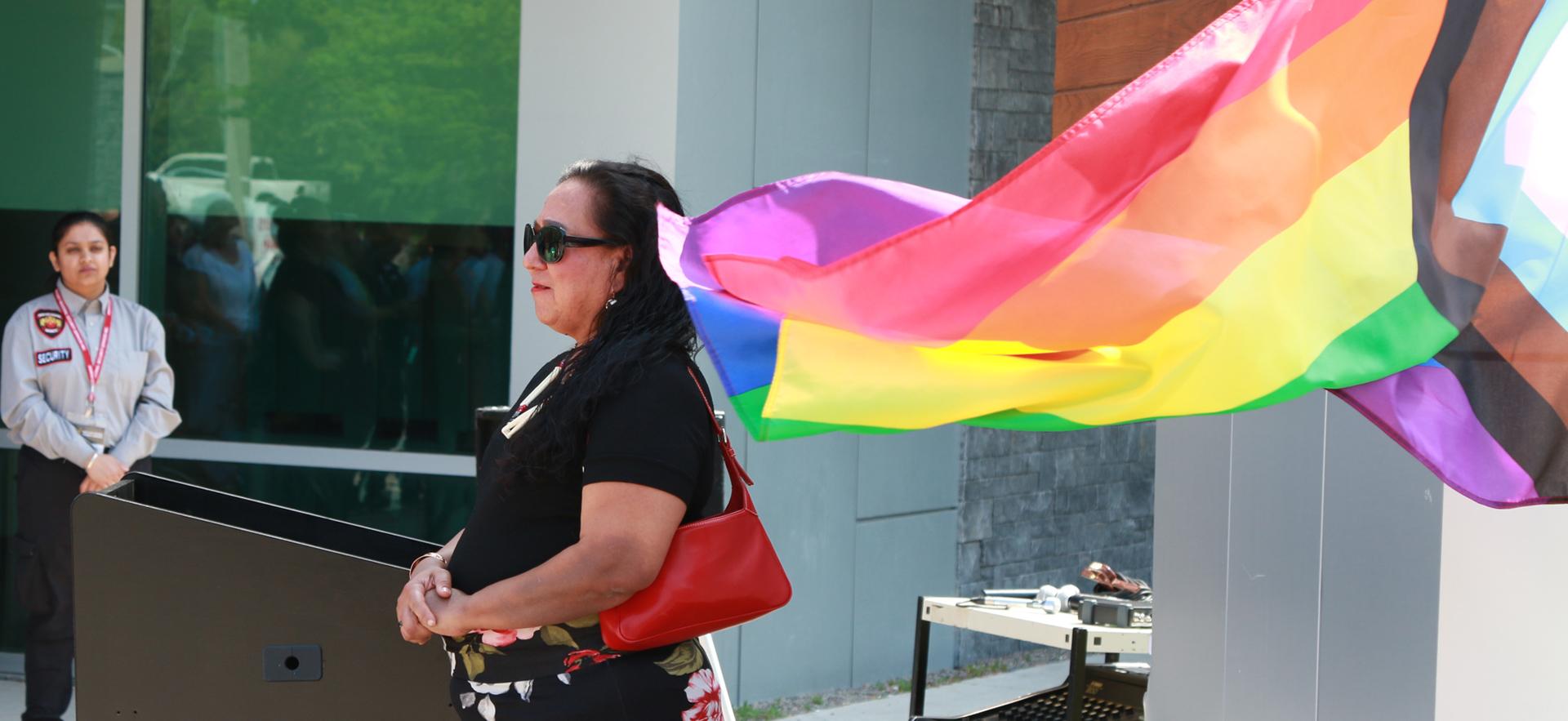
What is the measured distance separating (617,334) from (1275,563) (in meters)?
2.02

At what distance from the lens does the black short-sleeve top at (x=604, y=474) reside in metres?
2.41

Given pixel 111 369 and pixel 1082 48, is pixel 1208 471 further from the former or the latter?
pixel 111 369

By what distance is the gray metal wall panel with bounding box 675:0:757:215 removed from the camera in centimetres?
636

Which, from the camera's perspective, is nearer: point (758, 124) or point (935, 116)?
point (758, 124)

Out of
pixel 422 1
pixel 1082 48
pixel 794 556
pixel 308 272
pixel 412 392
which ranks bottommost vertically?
pixel 794 556

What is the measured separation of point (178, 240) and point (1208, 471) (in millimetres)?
5214

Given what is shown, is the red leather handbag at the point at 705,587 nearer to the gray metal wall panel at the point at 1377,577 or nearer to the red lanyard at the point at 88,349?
the gray metal wall panel at the point at 1377,577

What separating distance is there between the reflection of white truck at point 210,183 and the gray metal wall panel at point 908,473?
112 inches

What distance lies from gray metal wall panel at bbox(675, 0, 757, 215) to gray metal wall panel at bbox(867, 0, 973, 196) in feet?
2.64

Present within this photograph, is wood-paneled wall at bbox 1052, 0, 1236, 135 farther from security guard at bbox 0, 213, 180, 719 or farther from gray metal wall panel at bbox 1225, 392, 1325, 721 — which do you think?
security guard at bbox 0, 213, 180, 719

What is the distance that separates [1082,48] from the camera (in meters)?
4.42

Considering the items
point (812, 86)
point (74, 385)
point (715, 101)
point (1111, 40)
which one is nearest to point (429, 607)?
point (1111, 40)

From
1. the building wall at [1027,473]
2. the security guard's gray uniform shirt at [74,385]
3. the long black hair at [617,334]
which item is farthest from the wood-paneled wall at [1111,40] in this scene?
the security guard's gray uniform shirt at [74,385]

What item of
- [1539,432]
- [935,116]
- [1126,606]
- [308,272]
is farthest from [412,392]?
[1539,432]
